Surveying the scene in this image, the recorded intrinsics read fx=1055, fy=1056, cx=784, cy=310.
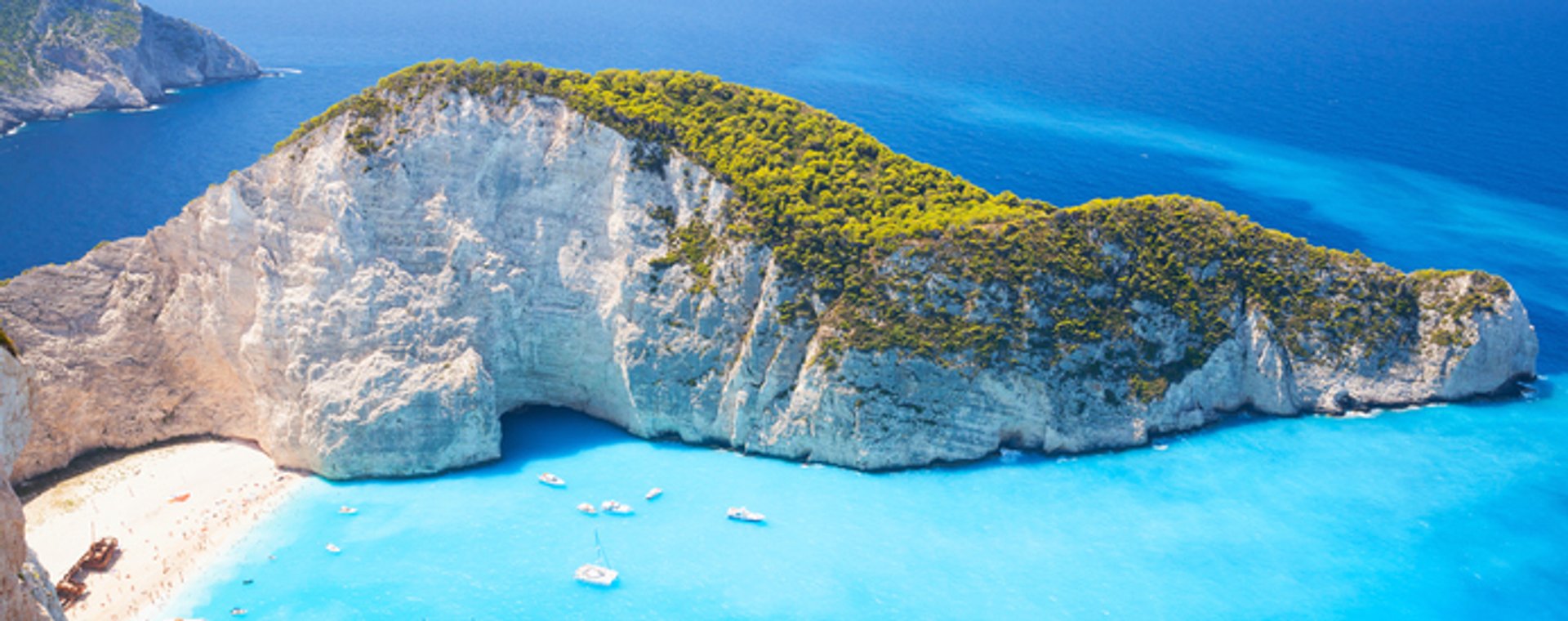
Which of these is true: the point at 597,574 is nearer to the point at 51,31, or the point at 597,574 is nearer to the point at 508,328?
the point at 508,328

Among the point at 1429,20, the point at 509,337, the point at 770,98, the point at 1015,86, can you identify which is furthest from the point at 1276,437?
the point at 1429,20

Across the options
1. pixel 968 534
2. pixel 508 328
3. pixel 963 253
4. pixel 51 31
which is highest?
pixel 51 31

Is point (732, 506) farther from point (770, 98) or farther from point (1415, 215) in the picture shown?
point (1415, 215)

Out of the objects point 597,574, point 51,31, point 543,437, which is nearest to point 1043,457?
point 597,574

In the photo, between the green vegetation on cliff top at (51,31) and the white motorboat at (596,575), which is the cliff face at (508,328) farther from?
the green vegetation on cliff top at (51,31)

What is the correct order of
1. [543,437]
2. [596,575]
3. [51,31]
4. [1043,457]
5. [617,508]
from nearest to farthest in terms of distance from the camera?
[596,575], [617,508], [1043,457], [543,437], [51,31]

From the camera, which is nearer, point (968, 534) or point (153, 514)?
point (968, 534)

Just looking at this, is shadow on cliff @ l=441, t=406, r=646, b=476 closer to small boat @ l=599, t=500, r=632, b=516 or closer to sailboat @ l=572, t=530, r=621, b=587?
small boat @ l=599, t=500, r=632, b=516
